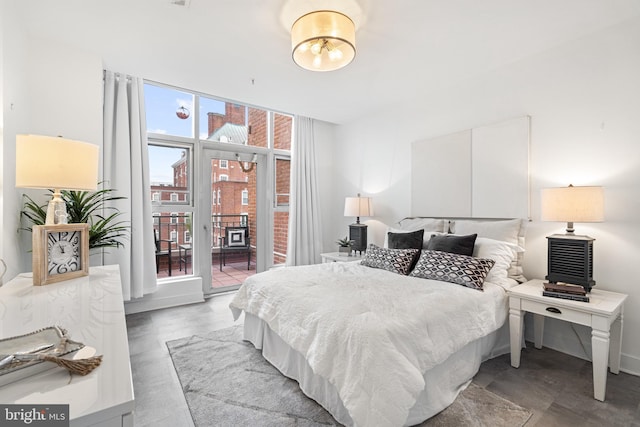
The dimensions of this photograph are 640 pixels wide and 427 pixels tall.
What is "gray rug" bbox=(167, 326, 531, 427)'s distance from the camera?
167 centimetres

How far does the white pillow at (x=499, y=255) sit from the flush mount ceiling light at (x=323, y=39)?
1.89 m

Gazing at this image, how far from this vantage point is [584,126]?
2396 mm

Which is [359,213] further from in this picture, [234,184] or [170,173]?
[170,173]

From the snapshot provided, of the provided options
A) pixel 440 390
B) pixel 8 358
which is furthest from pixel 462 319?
pixel 8 358

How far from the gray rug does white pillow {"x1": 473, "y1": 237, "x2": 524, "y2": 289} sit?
2.75 feet

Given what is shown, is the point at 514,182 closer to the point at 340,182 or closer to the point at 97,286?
the point at 340,182

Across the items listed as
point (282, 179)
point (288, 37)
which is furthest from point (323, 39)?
point (282, 179)

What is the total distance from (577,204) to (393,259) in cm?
139

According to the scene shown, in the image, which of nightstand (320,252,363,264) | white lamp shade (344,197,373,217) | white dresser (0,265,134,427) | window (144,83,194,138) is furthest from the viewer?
white lamp shade (344,197,373,217)

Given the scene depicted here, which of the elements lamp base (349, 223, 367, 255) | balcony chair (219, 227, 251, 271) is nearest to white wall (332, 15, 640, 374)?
lamp base (349, 223, 367, 255)

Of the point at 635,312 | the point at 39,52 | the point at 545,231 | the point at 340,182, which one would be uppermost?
the point at 39,52

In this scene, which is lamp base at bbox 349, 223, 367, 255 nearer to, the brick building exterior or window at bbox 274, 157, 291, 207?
the brick building exterior

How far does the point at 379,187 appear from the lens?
418 centimetres

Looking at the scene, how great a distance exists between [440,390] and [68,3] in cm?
356
